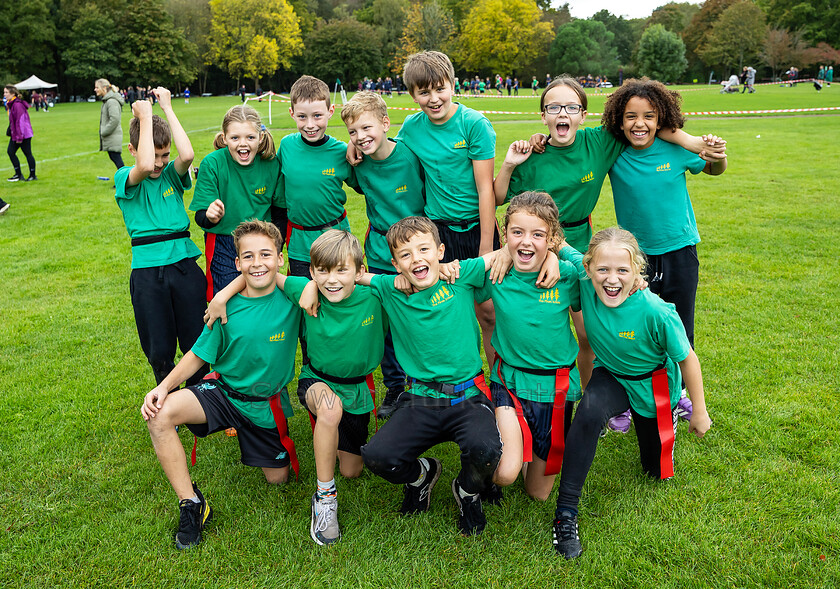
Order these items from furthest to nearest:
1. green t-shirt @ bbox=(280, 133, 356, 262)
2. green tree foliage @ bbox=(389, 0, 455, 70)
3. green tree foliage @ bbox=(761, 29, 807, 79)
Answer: green tree foliage @ bbox=(389, 0, 455, 70) < green tree foliage @ bbox=(761, 29, 807, 79) < green t-shirt @ bbox=(280, 133, 356, 262)

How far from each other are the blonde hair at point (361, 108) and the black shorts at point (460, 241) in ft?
2.71

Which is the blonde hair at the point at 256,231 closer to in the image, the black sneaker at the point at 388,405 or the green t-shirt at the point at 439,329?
the green t-shirt at the point at 439,329

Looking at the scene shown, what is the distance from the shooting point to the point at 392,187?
4086 millimetres

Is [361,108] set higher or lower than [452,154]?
higher

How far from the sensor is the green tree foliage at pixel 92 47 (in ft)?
189

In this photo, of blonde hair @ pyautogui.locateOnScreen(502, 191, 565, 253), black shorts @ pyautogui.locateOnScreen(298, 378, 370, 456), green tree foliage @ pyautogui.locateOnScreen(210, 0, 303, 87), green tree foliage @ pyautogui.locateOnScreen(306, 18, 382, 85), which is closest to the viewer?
blonde hair @ pyautogui.locateOnScreen(502, 191, 565, 253)

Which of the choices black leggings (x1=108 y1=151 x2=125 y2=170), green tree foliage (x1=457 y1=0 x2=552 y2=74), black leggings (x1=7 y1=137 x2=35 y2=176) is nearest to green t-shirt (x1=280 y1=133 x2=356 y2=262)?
black leggings (x1=108 y1=151 x2=125 y2=170)

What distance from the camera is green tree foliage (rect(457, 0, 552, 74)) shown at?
7288cm

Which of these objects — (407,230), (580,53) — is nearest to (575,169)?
(407,230)

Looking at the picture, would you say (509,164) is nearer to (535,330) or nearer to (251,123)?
(535,330)

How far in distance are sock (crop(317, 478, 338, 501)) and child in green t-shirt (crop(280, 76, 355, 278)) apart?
5.33 feet

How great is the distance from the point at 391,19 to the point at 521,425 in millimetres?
88887

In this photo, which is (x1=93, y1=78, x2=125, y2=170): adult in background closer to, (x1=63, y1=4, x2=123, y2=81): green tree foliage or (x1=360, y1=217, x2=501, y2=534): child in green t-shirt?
(x1=360, y1=217, x2=501, y2=534): child in green t-shirt

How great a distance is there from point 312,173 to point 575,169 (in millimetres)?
1776
